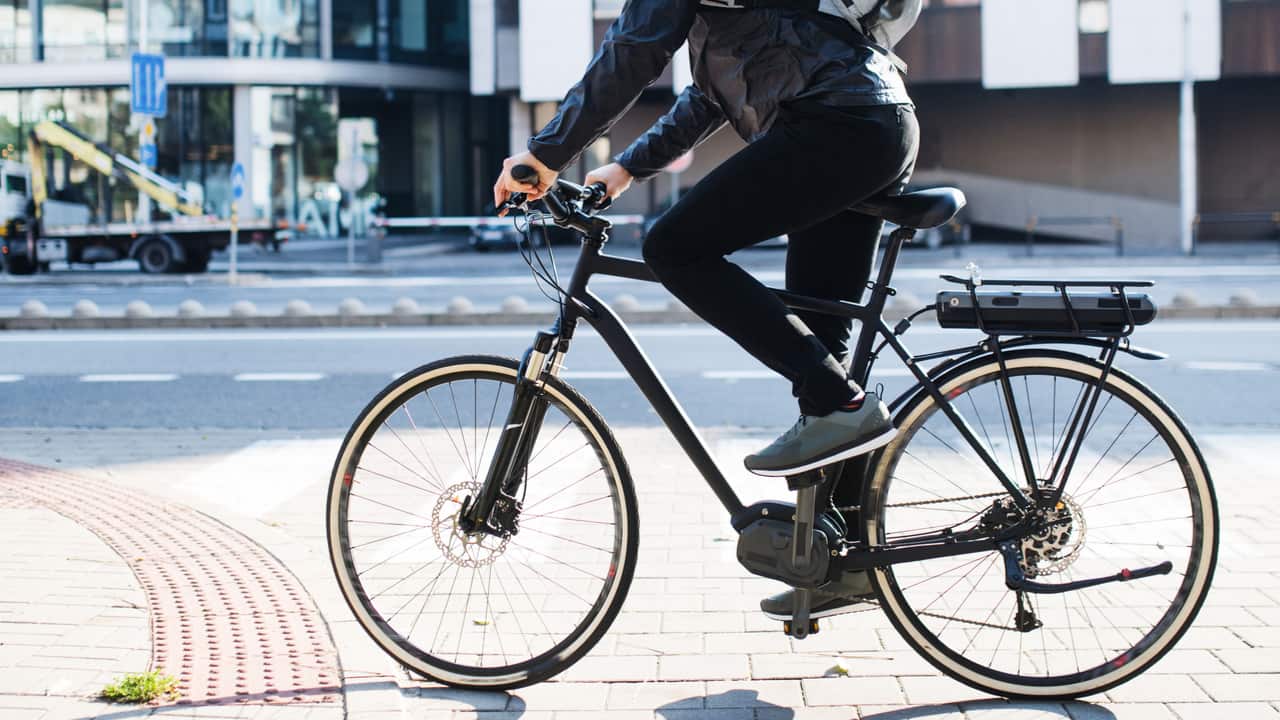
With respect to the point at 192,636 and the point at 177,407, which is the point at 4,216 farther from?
the point at 192,636

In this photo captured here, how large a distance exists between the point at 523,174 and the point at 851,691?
4.87ft

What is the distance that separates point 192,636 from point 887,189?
83.8 inches

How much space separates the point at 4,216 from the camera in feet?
94.7

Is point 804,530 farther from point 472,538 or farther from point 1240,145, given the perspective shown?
point 1240,145

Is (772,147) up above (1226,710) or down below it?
above

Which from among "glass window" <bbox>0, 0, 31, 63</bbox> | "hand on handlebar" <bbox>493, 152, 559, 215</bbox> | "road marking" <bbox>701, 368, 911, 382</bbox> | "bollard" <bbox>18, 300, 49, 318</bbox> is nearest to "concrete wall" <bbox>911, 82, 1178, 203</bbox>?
"bollard" <bbox>18, 300, 49, 318</bbox>

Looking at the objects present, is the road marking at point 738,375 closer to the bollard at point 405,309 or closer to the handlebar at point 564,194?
the bollard at point 405,309

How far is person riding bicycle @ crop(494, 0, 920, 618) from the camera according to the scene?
3.08m

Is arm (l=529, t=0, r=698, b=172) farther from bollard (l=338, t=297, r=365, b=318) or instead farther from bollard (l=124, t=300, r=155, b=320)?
bollard (l=124, t=300, r=155, b=320)

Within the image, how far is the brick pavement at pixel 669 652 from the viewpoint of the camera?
329cm

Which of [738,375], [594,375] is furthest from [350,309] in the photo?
[738,375]

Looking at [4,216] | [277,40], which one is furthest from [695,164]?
[4,216]

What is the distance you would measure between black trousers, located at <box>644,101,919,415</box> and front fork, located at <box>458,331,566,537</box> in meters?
0.41

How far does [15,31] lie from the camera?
4175 cm
